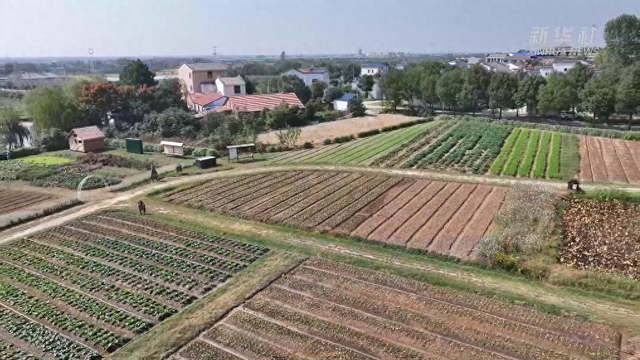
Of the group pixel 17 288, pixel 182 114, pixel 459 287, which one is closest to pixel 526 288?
pixel 459 287

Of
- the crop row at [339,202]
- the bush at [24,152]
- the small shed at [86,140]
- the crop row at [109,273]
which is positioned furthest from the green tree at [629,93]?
the bush at [24,152]

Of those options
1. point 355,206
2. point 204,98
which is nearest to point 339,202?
point 355,206

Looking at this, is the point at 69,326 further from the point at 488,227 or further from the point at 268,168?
the point at 268,168

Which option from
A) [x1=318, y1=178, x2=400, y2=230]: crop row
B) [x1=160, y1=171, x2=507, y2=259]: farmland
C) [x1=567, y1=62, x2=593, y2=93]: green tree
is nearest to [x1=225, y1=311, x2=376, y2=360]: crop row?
[x1=160, y1=171, x2=507, y2=259]: farmland

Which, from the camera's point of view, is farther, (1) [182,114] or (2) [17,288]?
(1) [182,114]

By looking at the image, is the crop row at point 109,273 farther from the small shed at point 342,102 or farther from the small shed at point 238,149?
the small shed at point 342,102

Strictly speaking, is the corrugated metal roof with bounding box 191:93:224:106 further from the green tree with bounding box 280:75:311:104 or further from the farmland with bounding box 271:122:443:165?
the farmland with bounding box 271:122:443:165
